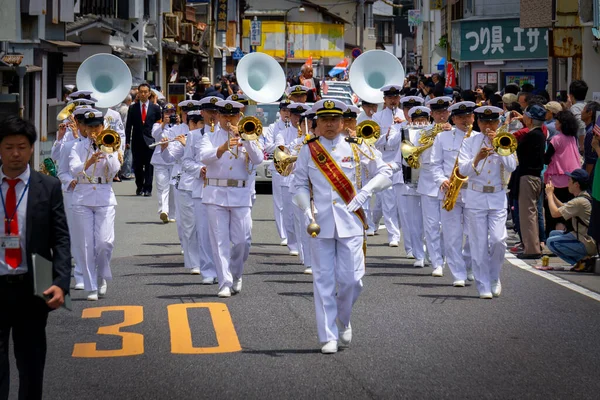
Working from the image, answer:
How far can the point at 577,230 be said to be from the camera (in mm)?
14328

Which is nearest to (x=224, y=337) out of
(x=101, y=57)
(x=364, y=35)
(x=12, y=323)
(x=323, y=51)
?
(x=12, y=323)

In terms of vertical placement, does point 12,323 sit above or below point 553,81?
below

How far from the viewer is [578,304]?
11711 millimetres

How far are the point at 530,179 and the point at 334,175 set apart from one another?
21.4 ft

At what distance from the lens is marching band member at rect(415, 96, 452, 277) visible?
14297 mm

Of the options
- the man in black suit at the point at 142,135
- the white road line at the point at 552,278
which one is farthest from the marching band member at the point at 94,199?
the man in black suit at the point at 142,135

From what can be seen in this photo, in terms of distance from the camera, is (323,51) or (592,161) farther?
(323,51)

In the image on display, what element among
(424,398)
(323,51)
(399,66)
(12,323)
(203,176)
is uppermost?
(323,51)

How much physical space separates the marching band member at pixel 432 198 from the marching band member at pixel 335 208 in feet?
14.5

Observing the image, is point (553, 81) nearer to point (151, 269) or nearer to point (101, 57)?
point (101, 57)

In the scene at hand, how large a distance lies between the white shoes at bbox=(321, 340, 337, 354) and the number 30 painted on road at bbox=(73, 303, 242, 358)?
0.68 m

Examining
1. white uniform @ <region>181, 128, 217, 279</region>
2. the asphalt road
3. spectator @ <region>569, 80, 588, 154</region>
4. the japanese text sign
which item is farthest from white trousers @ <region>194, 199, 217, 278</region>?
the japanese text sign

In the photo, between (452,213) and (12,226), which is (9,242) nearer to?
(12,226)

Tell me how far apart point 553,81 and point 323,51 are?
6312cm
